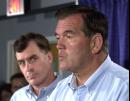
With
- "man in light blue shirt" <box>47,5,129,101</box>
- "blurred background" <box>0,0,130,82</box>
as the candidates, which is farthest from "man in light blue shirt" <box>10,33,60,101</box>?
"blurred background" <box>0,0,130,82</box>

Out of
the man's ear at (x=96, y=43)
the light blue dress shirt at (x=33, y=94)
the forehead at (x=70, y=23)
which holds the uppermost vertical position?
the forehead at (x=70, y=23)

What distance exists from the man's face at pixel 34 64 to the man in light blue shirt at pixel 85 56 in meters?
0.62

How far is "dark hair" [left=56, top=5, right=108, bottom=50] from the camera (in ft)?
5.02

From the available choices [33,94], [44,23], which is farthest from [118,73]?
[44,23]

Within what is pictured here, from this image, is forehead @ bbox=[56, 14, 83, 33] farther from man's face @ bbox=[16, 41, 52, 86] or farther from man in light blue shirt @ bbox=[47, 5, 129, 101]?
man's face @ bbox=[16, 41, 52, 86]

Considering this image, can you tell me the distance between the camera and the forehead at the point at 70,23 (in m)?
1.50

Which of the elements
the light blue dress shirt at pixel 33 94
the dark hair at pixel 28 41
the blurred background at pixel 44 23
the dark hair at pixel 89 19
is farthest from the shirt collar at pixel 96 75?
the blurred background at pixel 44 23

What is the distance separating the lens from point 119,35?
12.0 feet

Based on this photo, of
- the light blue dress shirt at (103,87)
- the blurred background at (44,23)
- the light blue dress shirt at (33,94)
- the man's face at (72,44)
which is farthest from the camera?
the blurred background at (44,23)

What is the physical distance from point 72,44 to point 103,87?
211 mm

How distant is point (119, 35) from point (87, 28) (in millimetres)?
2167

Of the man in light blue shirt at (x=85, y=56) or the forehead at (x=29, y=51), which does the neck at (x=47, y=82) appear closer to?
the forehead at (x=29, y=51)

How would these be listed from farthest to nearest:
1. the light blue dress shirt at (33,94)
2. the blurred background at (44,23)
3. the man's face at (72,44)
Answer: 1. the blurred background at (44,23)
2. the light blue dress shirt at (33,94)
3. the man's face at (72,44)

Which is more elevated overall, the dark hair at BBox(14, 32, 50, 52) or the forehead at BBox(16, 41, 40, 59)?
the dark hair at BBox(14, 32, 50, 52)
